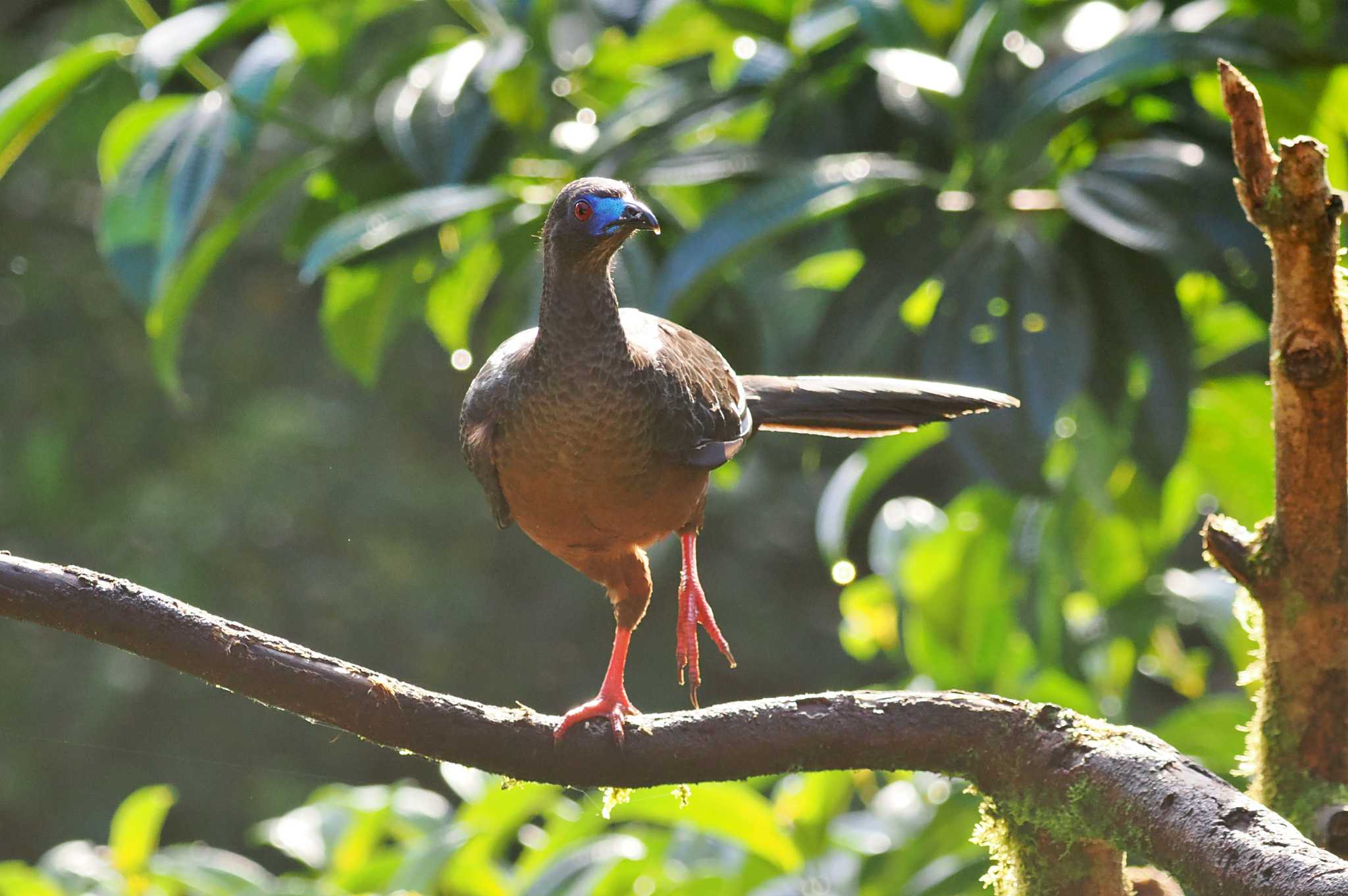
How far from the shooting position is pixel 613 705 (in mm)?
1682

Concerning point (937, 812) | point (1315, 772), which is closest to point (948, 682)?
point (937, 812)

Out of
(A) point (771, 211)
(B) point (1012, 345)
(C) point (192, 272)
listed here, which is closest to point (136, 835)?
(C) point (192, 272)

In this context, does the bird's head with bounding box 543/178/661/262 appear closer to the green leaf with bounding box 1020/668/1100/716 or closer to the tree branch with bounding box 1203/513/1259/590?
the tree branch with bounding box 1203/513/1259/590

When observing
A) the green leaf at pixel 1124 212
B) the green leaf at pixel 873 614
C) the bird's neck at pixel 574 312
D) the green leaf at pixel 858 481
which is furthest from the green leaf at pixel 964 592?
the bird's neck at pixel 574 312

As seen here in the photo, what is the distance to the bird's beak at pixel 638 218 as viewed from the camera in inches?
57.2

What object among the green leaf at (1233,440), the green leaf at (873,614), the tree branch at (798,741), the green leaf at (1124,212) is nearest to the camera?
the tree branch at (798,741)

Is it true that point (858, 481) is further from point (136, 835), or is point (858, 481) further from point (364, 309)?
point (136, 835)

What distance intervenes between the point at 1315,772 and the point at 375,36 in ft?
13.2

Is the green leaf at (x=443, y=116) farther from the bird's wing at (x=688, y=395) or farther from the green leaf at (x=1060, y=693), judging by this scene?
the green leaf at (x=1060, y=693)

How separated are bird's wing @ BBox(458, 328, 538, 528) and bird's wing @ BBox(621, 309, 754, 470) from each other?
0.45 feet

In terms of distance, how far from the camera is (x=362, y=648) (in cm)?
755

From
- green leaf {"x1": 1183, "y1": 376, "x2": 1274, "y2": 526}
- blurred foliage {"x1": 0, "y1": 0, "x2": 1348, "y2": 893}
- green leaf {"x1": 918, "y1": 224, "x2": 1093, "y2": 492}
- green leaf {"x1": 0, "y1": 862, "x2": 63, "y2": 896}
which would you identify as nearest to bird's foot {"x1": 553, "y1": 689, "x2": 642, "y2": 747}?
blurred foliage {"x1": 0, "y1": 0, "x2": 1348, "y2": 893}

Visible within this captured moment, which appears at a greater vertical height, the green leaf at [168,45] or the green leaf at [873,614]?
the green leaf at [168,45]

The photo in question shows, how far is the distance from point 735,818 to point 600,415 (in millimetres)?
1779
